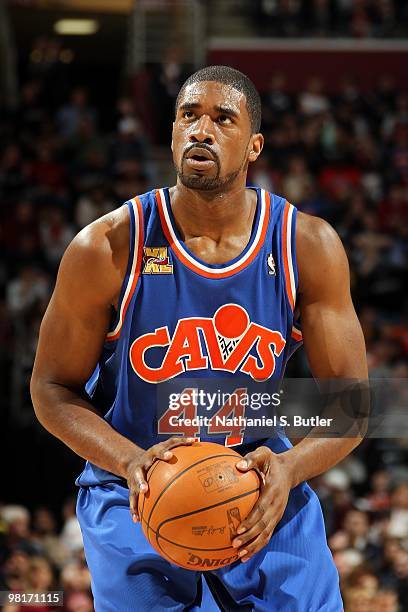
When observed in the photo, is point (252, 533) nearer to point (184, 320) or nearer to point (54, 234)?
point (184, 320)

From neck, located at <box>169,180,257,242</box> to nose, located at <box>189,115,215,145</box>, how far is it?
215mm

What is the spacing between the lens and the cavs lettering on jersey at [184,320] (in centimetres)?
348

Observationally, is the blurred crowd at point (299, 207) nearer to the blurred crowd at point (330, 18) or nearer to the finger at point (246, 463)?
the blurred crowd at point (330, 18)

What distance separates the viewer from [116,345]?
3.55 m

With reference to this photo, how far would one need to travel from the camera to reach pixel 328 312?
3.57 metres

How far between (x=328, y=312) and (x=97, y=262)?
78 cm

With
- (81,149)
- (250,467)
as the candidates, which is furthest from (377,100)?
(250,467)

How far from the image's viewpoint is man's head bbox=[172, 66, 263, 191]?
3436 mm

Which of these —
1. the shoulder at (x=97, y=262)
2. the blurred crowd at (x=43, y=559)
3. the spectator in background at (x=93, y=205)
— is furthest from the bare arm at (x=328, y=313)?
the spectator in background at (x=93, y=205)

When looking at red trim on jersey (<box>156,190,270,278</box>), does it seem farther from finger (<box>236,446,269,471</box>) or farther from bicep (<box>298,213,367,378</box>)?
finger (<box>236,446,269,471</box>)

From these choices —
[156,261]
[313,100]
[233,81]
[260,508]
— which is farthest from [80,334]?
[313,100]

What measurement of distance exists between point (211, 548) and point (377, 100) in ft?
38.7

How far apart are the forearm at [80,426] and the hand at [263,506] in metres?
0.41

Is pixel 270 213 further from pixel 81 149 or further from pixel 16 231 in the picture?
pixel 81 149
